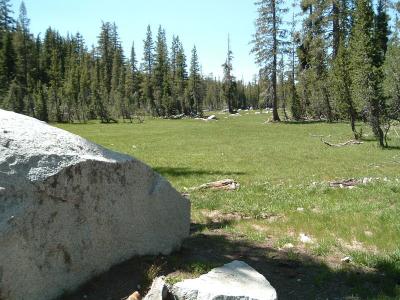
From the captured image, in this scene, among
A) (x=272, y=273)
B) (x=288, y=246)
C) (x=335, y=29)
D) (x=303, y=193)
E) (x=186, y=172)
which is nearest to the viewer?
(x=272, y=273)

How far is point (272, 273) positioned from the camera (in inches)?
303

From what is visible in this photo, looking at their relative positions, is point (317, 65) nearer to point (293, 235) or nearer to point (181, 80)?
point (293, 235)

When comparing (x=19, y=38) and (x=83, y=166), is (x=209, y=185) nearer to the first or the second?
(x=83, y=166)

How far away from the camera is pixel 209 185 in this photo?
16844 mm

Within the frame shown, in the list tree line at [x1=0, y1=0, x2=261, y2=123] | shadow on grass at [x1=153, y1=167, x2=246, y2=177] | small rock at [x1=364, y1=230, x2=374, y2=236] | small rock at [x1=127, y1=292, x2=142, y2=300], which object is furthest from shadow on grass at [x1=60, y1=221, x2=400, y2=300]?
tree line at [x1=0, y1=0, x2=261, y2=123]

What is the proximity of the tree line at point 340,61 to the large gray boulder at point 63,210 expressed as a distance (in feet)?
89.1

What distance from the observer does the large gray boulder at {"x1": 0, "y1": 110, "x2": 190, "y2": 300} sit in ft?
18.5

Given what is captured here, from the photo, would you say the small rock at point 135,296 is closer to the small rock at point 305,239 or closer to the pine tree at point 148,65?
the small rock at point 305,239

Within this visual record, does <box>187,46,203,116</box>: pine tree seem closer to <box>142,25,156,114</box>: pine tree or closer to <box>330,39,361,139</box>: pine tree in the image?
<box>142,25,156,114</box>: pine tree

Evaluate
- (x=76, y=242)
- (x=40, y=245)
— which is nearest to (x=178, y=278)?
(x=76, y=242)

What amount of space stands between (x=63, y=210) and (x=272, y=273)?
3.65 m

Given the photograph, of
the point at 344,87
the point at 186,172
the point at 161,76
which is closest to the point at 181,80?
the point at 161,76

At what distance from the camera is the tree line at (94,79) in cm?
9625

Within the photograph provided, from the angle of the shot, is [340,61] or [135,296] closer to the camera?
[135,296]
